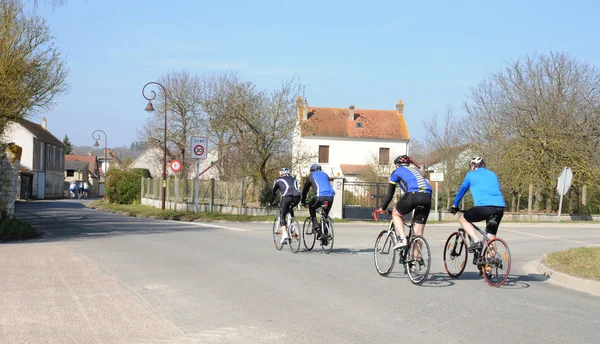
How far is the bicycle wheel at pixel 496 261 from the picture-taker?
9.46 metres

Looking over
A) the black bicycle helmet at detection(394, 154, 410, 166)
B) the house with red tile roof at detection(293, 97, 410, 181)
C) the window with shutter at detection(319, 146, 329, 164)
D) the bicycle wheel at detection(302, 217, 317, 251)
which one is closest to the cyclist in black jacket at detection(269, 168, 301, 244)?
the bicycle wheel at detection(302, 217, 317, 251)

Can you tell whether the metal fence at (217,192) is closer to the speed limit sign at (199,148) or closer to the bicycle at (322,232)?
the speed limit sign at (199,148)

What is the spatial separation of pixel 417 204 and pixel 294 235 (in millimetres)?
4386

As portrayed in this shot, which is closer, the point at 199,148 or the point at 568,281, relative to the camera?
the point at 568,281

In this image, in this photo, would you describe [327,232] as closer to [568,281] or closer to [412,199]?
[412,199]

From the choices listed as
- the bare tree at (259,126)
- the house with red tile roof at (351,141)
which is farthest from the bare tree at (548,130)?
the house with red tile roof at (351,141)

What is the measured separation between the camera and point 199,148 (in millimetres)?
29250

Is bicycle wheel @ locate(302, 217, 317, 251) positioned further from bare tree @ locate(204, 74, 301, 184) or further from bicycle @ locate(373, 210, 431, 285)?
bare tree @ locate(204, 74, 301, 184)

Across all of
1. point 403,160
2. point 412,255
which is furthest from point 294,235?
point 412,255

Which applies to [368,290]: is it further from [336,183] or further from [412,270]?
[336,183]

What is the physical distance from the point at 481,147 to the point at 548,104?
18.3 ft

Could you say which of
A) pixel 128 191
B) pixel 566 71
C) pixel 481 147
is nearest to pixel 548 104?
pixel 566 71

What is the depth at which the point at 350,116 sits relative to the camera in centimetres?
6931

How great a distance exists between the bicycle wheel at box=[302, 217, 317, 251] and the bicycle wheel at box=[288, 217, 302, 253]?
0.86 ft
